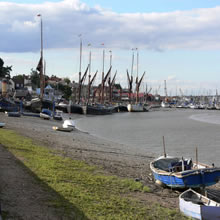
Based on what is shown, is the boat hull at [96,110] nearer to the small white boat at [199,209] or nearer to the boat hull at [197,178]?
the boat hull at [197,178]

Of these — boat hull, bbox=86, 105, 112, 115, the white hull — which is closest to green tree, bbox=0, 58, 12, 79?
boat hull, bbox=86, 105, 112, 115

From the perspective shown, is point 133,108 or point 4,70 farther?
point 133,108

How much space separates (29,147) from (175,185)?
28.9ft

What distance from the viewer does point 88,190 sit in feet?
42.1

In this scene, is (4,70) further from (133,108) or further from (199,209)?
(199,209)

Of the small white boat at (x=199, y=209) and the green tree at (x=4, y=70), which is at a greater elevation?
the green tree at (x=4, y=70)

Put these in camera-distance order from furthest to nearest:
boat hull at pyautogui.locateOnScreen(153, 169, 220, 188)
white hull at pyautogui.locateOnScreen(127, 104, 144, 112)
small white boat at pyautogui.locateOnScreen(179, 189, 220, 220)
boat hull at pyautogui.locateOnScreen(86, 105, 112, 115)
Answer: white hull at pyautogui.locateOnScreen(127, 104, 144, 112) < boat hull at pyautogui.locateOnScreen(86, 105, 112, 115) < boat hull at pyautogui.locateOnScreen(153, 169, 220, 188) < small white boat at pyautogui.locateOnScreen(179, 189, 220, 220)

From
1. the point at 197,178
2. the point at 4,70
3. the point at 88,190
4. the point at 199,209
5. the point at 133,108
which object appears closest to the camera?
the point at 199,209

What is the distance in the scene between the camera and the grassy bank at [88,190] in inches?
429

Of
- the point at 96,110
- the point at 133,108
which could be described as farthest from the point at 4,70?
the point at 133,108

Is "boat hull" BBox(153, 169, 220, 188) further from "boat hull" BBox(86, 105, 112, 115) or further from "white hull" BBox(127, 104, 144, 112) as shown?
"white hull" BBox(127, 104, 144, 112)

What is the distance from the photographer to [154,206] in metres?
12.3

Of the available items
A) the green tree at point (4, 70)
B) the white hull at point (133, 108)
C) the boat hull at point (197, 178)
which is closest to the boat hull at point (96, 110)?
the white hull at point (133, 108)

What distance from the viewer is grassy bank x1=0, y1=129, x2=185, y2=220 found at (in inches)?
429
